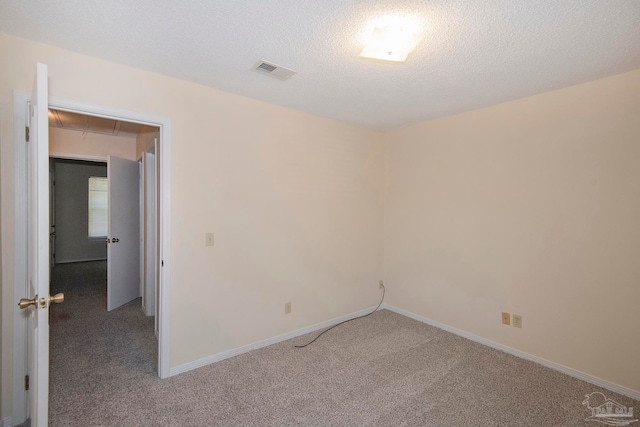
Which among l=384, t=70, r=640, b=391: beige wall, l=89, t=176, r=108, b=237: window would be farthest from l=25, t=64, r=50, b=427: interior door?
l=89, t=176, r=108, b=237: window

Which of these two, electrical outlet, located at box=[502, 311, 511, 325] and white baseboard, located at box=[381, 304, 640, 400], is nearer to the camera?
white baseboard, located at box=[381, 304, 640, 400]

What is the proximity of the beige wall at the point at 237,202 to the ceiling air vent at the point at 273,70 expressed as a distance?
59 centimetres

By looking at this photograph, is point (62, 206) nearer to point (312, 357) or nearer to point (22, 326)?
point (22, 326)

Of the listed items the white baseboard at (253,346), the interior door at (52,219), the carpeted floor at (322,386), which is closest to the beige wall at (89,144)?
the carpeted floor at (322,386)

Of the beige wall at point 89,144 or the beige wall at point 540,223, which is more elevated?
the beige wall at point 89,144

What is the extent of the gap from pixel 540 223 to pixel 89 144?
5624mm

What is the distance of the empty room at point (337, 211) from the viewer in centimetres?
173

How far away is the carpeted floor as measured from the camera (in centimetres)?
199

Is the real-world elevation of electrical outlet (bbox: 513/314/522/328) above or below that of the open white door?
below

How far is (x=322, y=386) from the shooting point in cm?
233

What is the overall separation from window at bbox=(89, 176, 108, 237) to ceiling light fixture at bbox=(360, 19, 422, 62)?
8169 mm

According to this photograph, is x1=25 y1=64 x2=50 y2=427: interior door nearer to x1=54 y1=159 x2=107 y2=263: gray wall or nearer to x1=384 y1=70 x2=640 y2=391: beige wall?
x1=384 y1=70 x2=640 y2=391: beige wall

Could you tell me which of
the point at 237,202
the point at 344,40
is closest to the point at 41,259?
the point at 237,202

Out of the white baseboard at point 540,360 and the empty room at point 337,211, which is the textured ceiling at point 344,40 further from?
the white baseboard at point 540,360
